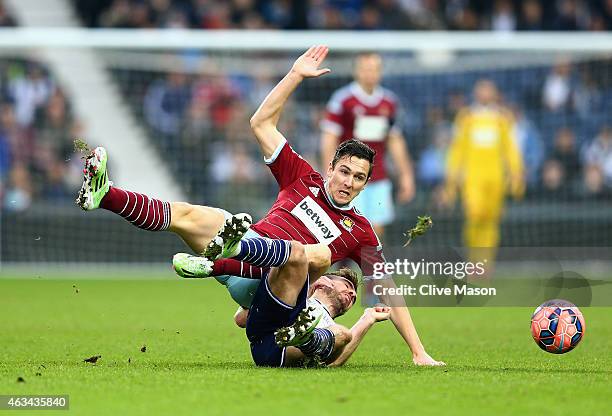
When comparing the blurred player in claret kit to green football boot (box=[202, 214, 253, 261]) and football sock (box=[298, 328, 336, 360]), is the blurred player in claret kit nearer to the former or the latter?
football sock (box=[298, 328, 336, 360])

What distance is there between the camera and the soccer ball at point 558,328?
760cm

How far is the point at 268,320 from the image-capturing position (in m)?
7.16

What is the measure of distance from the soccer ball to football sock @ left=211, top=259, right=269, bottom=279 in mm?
1884

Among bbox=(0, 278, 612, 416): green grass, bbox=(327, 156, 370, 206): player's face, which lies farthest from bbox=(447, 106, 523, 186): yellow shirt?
bbox=(327, 156, 370, 206): player's face

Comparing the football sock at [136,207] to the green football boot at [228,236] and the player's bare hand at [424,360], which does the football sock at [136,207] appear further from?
the player's bare hand at [424,360]

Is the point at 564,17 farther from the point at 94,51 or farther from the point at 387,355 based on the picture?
the point at 387,355

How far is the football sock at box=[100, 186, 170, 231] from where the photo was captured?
736 centimetres

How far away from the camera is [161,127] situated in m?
17.5

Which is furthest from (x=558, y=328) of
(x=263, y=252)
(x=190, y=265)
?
(x=190, y=265)

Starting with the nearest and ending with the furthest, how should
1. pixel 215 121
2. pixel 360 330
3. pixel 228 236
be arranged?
pixel 228 236 → pixel 360 330 → pixel 215 121

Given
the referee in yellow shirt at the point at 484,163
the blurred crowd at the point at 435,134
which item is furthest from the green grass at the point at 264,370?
the blurred crowd at the point at 435,134

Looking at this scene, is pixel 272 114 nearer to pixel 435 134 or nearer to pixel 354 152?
pixel 354 152

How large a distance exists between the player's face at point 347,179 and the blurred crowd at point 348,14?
12580mm

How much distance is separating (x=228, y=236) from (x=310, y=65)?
1938mm
